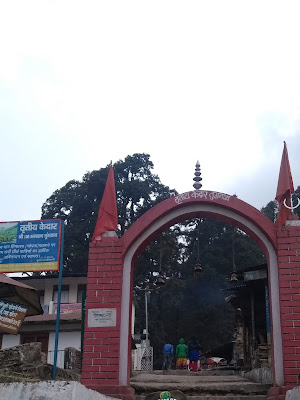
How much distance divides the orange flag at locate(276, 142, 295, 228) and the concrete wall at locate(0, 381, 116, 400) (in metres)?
4.84

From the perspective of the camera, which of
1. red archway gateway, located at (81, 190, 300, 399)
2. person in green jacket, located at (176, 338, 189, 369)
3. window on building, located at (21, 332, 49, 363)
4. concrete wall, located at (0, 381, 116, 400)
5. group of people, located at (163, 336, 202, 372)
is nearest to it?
concrete wall, located at (0, 381, 116, 400)

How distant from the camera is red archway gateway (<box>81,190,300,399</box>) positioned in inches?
331

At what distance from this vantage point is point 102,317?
874 cm

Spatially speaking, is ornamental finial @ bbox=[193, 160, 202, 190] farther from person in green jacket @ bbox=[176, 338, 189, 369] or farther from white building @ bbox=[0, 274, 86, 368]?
white building @ bbox=[0, 274, 86, 368]

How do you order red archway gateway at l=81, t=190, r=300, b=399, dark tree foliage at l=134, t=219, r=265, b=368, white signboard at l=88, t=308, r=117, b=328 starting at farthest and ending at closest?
dark tree foliage at l=134, t=219, r=265, b=368 < white signboard at l=88, t=308, r=117, b=328 < red archway gateway at l=81, t=190, r=300, b=399

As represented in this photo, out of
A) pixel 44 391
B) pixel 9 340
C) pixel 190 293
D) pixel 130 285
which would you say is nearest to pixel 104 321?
pixel 130 285

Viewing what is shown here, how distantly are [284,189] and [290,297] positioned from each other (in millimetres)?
1941

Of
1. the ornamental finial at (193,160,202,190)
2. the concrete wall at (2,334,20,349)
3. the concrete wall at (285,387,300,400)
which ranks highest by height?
the ornamental finial at (193,160,202,190)

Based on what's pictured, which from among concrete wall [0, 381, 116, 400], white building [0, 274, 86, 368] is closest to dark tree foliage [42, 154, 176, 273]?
white building [0, 274, 86, 368]

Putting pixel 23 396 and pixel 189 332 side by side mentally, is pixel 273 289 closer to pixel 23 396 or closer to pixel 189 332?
pixel 23 396

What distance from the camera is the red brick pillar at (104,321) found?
843cm

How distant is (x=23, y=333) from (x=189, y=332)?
1618 centimetres

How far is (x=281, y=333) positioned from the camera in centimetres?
845

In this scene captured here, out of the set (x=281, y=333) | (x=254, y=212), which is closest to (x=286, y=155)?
(x=254, y=212)
